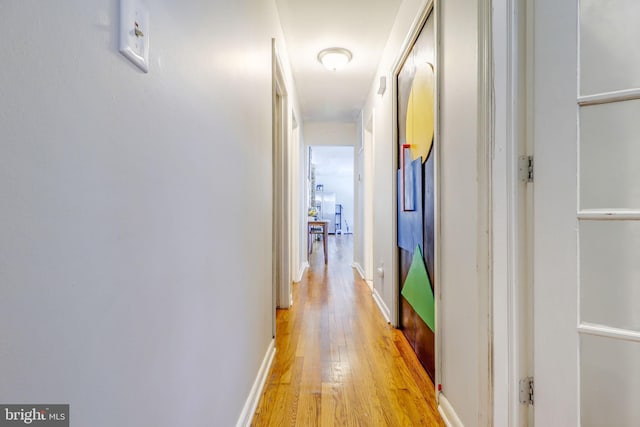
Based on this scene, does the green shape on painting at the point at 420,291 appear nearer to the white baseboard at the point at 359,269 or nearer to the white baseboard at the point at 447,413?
the white baseboard at the point at 447,413

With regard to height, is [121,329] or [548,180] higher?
[548,180]

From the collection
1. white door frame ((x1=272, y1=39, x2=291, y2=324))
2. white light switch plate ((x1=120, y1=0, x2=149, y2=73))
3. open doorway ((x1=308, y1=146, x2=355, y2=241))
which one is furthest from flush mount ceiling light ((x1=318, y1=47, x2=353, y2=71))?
open doorway ((x1=308, y1=146, x2=355, y2=241))

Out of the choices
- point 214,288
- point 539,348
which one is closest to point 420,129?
point 539,348

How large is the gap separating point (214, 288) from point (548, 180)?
112 cm

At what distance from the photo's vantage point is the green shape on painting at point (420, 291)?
65.0 inches

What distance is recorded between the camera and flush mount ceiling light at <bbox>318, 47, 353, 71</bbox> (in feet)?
9.02

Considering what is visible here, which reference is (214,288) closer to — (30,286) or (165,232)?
(165,232)

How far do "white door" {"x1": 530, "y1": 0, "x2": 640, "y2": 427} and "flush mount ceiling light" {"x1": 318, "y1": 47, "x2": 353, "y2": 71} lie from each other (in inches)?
82.2

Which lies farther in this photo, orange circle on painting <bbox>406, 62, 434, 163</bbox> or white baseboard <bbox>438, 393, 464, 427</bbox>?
orange circle on painting <bbox>406, 62, 434, 163</bbox>

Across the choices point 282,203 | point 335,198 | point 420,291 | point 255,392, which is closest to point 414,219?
point 420,291

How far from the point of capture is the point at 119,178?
1.63 ft

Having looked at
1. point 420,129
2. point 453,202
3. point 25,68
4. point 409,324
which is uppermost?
point 420,129

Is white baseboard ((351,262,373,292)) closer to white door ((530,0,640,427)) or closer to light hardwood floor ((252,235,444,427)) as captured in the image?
light hardwood floor ((252,235,444,427))

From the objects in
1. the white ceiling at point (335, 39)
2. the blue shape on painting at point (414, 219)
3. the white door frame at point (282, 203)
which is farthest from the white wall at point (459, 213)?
the white door frame at point (282, 203)
